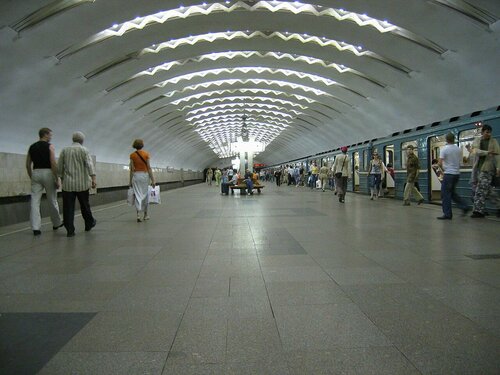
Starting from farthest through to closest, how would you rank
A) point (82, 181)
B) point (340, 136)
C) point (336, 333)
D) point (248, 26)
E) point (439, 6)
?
point (340, 136) → point (248, 26) → point (439, 6) → point (82, 181) → point (336, 333)

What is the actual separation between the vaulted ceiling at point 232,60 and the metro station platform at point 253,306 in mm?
7173

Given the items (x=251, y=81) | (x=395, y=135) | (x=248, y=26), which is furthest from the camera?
(x=251, y=81)

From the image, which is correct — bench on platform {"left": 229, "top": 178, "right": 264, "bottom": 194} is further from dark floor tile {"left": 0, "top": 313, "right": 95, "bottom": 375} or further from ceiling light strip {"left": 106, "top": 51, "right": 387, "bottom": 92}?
dark floor tile {"left": 0, "top": 313, "right": 95, "bottom": 375}

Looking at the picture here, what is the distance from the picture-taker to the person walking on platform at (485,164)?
350 inches

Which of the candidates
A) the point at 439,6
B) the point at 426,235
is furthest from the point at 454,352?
the point at 439,6

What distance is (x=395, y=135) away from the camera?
19.7 meters

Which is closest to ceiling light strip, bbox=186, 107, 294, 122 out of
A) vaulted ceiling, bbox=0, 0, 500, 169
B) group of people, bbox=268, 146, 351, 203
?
group of people, bbox=268, 146, 351, 203

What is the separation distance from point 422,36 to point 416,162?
3.87m

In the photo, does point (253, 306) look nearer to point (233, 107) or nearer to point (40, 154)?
point (40, 154)

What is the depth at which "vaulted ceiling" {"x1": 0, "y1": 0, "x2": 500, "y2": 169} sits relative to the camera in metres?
11.5

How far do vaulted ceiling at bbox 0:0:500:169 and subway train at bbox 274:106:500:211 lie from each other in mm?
1080

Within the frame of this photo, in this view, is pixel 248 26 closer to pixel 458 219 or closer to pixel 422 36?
pixel 422 36

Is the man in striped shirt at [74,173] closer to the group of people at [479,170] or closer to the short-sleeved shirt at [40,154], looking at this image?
the short-sleeved shirt at [40,154]

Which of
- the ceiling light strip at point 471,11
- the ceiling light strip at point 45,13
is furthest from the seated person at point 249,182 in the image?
the ceiling light strip at point 471,11
